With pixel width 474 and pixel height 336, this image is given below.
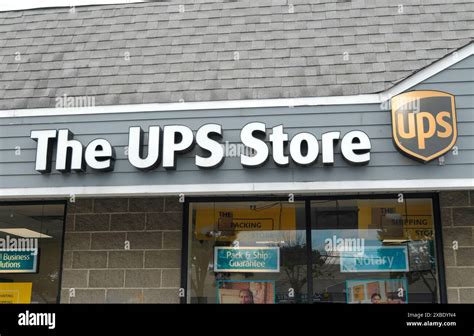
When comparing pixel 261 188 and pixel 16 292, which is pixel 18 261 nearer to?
pixel 16 292

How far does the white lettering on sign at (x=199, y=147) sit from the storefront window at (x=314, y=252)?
115 cm

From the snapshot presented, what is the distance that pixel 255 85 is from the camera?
6.42 meters

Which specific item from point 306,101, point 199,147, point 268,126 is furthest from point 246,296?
point 306,101

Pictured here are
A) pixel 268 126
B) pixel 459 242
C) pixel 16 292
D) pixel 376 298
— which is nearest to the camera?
pixel 268 126

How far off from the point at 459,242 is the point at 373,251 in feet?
3.21

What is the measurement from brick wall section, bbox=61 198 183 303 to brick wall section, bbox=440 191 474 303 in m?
3.17

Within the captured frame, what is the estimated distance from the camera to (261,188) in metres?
5.76

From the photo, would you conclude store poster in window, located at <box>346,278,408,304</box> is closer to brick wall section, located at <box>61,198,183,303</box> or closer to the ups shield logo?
the ups shield logo

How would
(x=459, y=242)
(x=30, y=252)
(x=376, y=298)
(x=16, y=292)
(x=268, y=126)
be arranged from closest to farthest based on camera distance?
(x=268, y=126) < (x=459, y=242) < (x=376, y=298) < (x=16, y=292) < (x=30, y=252)

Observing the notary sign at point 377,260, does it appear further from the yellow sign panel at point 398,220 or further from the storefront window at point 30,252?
the storefront window at point 30,252

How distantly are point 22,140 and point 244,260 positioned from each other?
9.68ft

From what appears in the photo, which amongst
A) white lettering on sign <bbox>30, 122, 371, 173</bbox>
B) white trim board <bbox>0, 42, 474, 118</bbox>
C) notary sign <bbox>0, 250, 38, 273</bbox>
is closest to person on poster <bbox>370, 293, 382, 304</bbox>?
white lettering on sign <bbox>30, 122, 371, 173</bbox>

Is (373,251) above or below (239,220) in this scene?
below

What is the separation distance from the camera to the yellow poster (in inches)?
271
